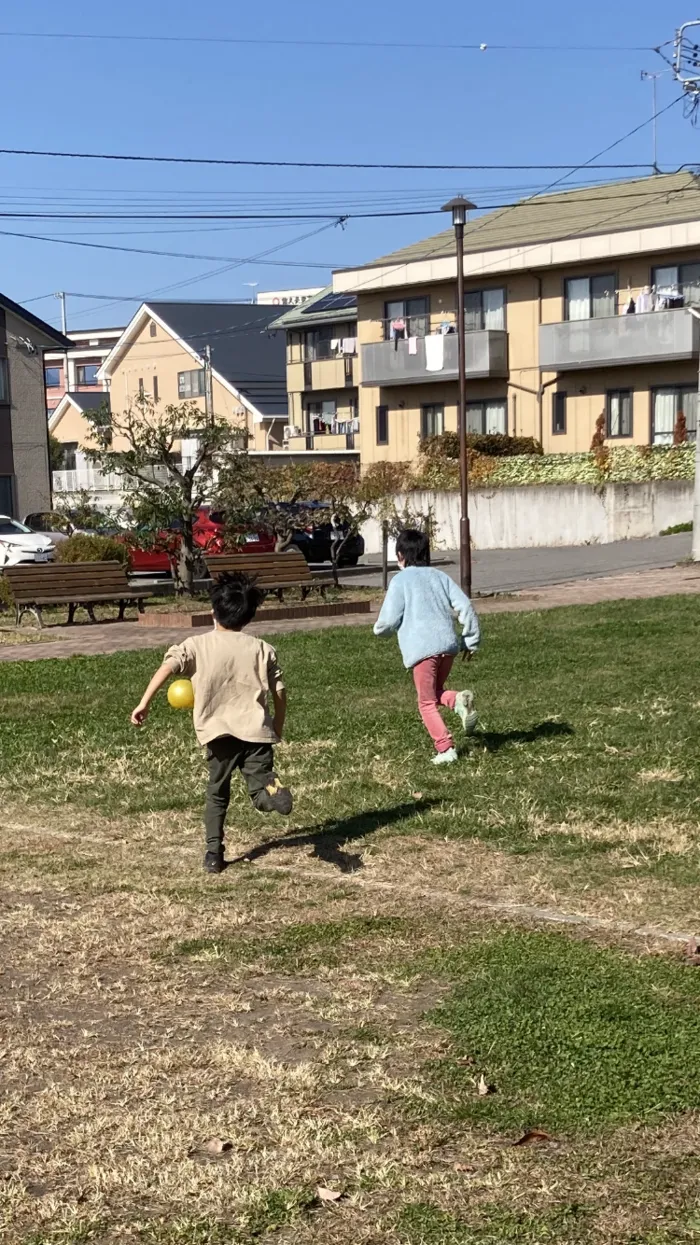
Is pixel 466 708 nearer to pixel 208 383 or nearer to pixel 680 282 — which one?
pixel 680 282

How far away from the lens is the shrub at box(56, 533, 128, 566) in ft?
74.7

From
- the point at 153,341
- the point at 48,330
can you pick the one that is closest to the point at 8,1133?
the point at 48,330

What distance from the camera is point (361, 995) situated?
520 cm

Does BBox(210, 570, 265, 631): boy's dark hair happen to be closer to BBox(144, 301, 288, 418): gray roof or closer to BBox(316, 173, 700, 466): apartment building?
BBox(316, 173, 700, 466): apartment building

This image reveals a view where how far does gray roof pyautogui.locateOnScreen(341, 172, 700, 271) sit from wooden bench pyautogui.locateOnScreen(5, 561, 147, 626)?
22801 millimetres

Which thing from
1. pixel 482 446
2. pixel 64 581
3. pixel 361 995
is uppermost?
pixel 482 446

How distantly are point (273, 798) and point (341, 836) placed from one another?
877mm

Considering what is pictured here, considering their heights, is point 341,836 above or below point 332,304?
below

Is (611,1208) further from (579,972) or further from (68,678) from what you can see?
(68,678)

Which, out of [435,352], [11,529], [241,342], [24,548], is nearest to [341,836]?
[24,548]

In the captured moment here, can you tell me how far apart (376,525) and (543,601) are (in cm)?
1716

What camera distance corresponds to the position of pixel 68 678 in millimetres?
13430

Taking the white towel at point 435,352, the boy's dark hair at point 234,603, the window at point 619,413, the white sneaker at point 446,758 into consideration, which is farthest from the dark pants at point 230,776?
the white towel at point 435,352

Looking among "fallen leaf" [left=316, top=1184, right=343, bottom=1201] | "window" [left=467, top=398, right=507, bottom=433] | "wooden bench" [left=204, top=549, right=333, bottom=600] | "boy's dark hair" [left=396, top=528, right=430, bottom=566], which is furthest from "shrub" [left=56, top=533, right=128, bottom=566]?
"window" [left=467, top=398, right=507, bottom=433]
